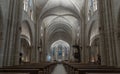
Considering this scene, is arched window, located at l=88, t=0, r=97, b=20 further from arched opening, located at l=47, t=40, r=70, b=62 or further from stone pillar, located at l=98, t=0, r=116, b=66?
arched opening, located at l=47, t=40, r=70, b=62

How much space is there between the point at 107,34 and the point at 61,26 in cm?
2421

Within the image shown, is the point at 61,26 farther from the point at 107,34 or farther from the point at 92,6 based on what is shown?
the point at 107,34

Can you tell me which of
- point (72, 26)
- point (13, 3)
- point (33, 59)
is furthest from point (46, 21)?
point (13, 3)

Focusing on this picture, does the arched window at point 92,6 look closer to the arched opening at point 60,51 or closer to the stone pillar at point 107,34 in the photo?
the stone pillar at point 107,34

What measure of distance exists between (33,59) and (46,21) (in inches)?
433

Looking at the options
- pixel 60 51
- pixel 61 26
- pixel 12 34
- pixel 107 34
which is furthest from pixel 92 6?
pixel 60 51

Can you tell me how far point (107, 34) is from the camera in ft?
36.9

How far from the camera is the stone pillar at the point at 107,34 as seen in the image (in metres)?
10.8

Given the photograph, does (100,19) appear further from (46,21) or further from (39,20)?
(46,21)

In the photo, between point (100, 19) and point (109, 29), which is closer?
point (109, 29)

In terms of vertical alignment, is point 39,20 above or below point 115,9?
above

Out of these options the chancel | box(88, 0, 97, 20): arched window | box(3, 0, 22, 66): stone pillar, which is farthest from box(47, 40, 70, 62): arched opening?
box(3, 0, 22, 66): stone pillar

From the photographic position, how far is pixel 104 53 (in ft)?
37.1

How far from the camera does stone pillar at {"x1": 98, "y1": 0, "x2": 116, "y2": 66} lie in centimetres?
1079
